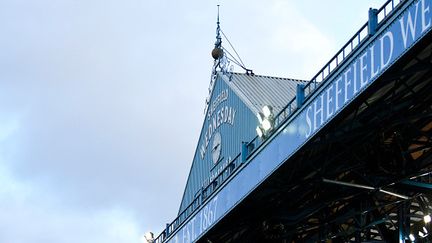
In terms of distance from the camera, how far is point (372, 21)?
22.1m

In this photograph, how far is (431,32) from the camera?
1956 cm

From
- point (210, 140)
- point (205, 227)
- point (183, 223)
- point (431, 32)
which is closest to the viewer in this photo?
point (431, 32)

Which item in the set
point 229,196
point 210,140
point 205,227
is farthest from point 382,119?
point 210,140

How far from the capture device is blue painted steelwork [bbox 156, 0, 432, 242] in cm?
2044

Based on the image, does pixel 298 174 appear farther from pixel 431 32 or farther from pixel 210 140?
pixel 210 140

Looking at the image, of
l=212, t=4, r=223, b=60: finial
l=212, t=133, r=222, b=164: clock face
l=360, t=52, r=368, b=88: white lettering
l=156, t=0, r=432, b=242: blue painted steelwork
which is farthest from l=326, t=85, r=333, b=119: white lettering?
l=212, t=4, r=223, b=60: finial

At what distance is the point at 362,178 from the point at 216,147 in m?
13.6

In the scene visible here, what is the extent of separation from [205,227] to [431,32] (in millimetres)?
15132

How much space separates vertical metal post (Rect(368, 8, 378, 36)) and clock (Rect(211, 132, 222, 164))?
1986cm

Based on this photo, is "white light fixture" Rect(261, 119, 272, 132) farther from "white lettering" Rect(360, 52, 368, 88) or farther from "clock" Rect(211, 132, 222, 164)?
"clock" Rect(211, 132, 222, 164)

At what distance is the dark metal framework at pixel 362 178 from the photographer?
945 inches

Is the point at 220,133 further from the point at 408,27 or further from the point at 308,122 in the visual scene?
the point at 408,27

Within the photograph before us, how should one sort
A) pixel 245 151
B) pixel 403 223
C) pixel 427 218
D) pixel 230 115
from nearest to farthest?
pixel 427 218 < pixel 403 223 < pixel 245 151 < pixel 230 115

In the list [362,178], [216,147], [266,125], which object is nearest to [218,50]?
[216,147]
